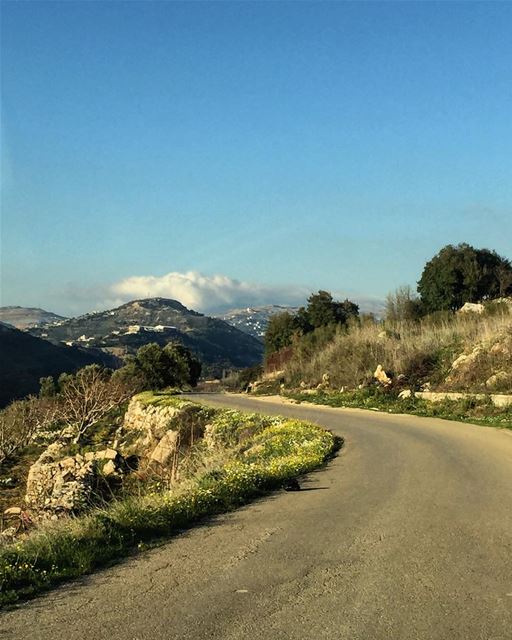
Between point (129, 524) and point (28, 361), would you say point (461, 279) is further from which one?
point (28, 361)

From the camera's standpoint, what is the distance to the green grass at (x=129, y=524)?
21.8 feet

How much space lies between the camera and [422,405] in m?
25.7

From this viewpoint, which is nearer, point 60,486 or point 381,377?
point 60,486

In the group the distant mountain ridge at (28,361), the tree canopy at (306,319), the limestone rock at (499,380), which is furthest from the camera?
the distant mountain ridge at (28,361)

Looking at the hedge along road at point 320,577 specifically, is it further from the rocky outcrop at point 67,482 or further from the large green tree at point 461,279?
the large green tree at point 461,279

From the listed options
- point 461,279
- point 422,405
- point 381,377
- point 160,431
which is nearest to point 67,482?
point 160,431

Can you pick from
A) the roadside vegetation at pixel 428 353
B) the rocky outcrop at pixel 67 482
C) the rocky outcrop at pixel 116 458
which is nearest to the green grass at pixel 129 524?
the rocky outcrop at pixel 116 458

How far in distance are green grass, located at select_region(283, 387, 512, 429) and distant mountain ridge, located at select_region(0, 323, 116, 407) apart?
61.3 metres

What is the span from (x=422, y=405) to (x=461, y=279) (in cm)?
3553

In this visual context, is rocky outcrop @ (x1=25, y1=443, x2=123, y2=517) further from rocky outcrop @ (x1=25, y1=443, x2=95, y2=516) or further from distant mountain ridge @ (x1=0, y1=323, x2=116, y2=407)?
distant mountain ridge @ (x1=0, y1=323, x2=116, y2=407)

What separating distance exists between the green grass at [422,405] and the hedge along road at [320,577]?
→ 10935 mm

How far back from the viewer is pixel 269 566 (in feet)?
21.6

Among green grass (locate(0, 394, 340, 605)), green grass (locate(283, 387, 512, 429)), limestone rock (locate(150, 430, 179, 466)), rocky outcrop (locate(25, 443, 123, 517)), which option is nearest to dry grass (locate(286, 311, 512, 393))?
green grass (locate(283, 387, 512, 429))

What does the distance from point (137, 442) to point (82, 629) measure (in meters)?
30.8
